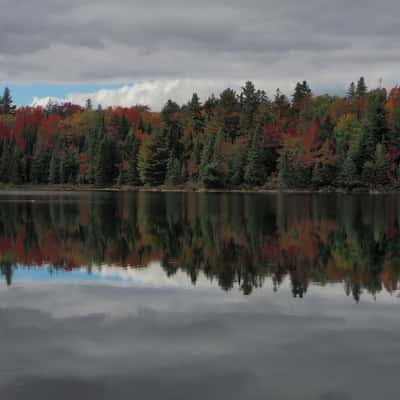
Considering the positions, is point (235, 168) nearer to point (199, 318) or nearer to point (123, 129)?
point (123, 129)

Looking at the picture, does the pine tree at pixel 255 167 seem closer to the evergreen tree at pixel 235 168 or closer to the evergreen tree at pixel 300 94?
the evergreen tree at pixel 235 168

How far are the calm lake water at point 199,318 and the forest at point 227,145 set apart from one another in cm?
7900

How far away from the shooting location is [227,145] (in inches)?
4820

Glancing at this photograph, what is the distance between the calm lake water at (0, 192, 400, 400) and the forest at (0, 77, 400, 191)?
7900cm

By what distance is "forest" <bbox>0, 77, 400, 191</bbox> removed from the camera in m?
108

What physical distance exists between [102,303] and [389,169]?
94269mm

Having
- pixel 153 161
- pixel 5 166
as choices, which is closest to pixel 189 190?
pixel 153 161

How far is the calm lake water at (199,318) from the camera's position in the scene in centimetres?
1100

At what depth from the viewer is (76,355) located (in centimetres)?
1248

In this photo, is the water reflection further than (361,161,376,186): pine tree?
No

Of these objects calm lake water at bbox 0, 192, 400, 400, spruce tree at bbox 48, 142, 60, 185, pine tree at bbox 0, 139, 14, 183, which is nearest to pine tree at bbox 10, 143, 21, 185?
pine tree at bbox 0, 139, 14, 183

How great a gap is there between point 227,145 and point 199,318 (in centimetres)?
10789

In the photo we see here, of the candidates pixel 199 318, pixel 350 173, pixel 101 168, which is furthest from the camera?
pixel 101 168

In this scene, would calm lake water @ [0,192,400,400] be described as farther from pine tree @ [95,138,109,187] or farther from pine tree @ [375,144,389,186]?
pine tree @ [95,138,109,187]
